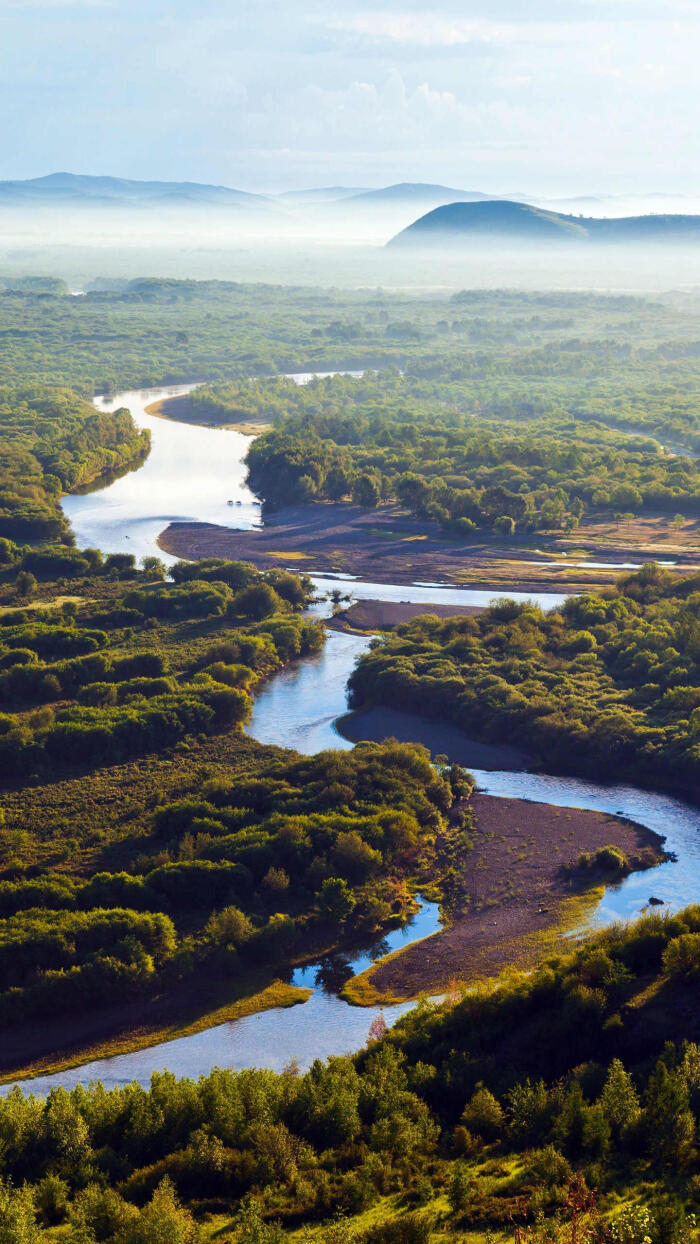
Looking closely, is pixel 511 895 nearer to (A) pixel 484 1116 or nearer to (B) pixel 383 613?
(A) pixel 484 1116

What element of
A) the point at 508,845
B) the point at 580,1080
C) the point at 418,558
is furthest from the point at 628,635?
the point at 580,1080

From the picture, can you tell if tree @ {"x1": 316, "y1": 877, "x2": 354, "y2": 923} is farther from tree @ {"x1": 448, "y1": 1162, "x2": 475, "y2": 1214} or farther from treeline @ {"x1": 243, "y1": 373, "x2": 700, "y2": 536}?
treeline @ {"x1": 243, "y1": 373, "x2": 700, "y2": 536}

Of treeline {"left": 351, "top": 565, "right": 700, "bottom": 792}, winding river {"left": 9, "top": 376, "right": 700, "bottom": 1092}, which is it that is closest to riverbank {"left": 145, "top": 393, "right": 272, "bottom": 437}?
winding river {"left": 9, "top": 376, "right": 700, "bottom": 1092}

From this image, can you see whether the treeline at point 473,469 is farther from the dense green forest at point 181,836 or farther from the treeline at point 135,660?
the dense green forest at point 181,836

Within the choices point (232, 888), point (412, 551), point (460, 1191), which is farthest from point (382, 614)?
point (460, 1191)

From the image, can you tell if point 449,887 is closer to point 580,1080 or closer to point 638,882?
point 638,882

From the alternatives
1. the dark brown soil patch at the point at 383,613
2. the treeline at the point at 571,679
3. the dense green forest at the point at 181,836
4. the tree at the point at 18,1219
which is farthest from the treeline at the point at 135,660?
the tree at the point at 18,1219
